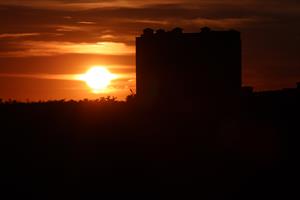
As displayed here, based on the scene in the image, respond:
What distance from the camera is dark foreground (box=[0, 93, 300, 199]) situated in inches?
1054

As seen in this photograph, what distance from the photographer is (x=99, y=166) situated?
2792 cm

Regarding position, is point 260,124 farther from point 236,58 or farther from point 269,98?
point 236,58

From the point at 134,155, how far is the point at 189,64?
1946cm

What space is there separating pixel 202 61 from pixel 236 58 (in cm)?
216

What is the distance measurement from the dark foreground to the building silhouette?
9903 millimetres

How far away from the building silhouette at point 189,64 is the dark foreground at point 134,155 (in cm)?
990

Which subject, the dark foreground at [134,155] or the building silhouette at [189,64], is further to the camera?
the building silhouette at [189,64]

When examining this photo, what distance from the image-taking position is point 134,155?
96.9ft

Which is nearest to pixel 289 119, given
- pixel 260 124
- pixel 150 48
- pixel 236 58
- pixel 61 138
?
pixel 260 124

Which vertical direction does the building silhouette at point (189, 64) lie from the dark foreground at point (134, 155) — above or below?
above

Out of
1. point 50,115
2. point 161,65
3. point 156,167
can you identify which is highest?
point 161,65

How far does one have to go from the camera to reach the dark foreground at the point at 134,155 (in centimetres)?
2678

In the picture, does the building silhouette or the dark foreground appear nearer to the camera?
the dark foreground

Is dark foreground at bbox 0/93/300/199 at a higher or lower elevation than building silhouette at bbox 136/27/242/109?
lower
